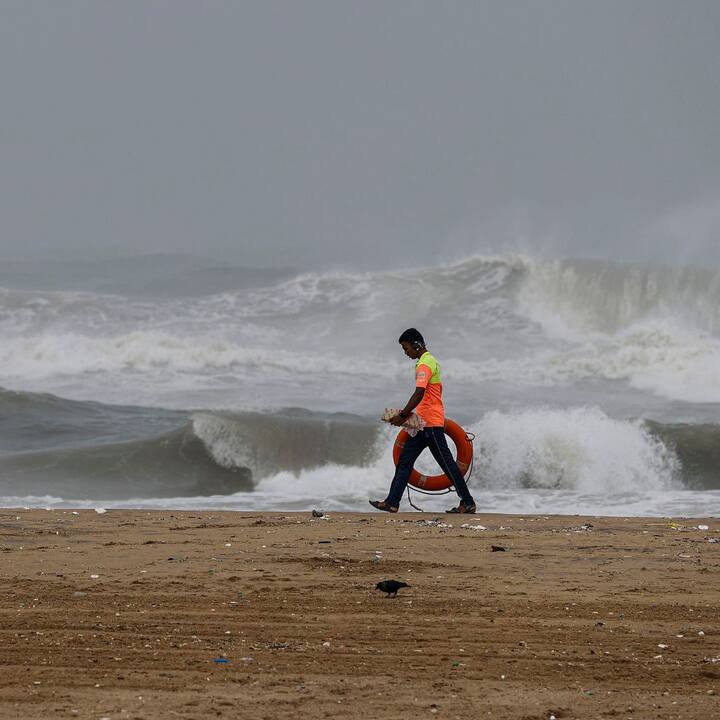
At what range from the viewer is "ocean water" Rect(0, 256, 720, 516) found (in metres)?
14.8

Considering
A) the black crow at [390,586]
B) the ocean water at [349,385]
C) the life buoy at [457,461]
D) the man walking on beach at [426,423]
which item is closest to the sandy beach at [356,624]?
the black crow at [390,586]

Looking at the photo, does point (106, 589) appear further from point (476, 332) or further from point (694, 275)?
point (694, 275)

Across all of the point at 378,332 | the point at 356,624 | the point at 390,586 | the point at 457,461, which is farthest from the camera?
the point at 378,332

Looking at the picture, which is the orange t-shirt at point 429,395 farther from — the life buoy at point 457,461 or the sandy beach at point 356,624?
the sandy beach at point 356,624

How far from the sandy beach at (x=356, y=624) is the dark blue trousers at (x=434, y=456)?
1.61 meters

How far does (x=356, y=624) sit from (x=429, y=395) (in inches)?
197

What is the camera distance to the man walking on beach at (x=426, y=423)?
1048 centimetres

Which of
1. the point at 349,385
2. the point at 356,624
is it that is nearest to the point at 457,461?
the point at 356,624

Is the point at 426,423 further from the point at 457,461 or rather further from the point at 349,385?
the point at 349,385

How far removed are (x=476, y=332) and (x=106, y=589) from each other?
→ 28103mm

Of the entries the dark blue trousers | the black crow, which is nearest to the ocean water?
the dark blue trousers

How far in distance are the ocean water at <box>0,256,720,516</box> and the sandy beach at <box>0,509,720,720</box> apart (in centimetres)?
416

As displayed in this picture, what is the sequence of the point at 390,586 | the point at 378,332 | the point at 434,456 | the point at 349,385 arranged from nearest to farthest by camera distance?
the point at 390,586 < the point at 434,456 < the point at 349,385 < the point at 378,332

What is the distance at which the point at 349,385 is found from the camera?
26344 millimetres
